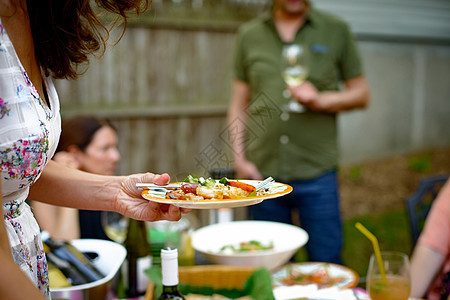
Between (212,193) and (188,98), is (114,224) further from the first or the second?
(188,98)

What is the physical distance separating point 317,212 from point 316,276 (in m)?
1.01

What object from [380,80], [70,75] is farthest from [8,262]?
[380,80]

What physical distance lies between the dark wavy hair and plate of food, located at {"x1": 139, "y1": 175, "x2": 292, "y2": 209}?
392 millimetres

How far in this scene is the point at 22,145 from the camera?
0.88 metres

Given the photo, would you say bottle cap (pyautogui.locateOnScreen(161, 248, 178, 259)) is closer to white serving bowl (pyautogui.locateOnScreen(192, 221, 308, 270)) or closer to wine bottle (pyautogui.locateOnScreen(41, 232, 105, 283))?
wine bottle (pyautogui.locateOnScreen(41, 232, 105, 283))

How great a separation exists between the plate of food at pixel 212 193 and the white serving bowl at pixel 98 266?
1.06ft

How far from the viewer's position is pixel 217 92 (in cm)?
459

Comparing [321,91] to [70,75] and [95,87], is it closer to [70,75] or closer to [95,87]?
[70,75]

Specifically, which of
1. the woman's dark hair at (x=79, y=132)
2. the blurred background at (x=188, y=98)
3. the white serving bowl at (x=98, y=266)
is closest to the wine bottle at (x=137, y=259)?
the white serving bowl at (x=98, y=266)

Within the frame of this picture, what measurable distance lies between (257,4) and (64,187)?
154 inches

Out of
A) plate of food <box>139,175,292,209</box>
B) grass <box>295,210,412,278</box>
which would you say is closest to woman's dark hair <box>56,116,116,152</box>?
plate of food <box>139,175,292,209</box>

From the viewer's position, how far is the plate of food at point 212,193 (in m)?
0.88

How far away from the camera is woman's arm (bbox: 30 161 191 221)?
3.71ft

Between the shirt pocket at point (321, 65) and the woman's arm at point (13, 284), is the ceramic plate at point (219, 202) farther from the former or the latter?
the shirt pocket at point (321, 65)
